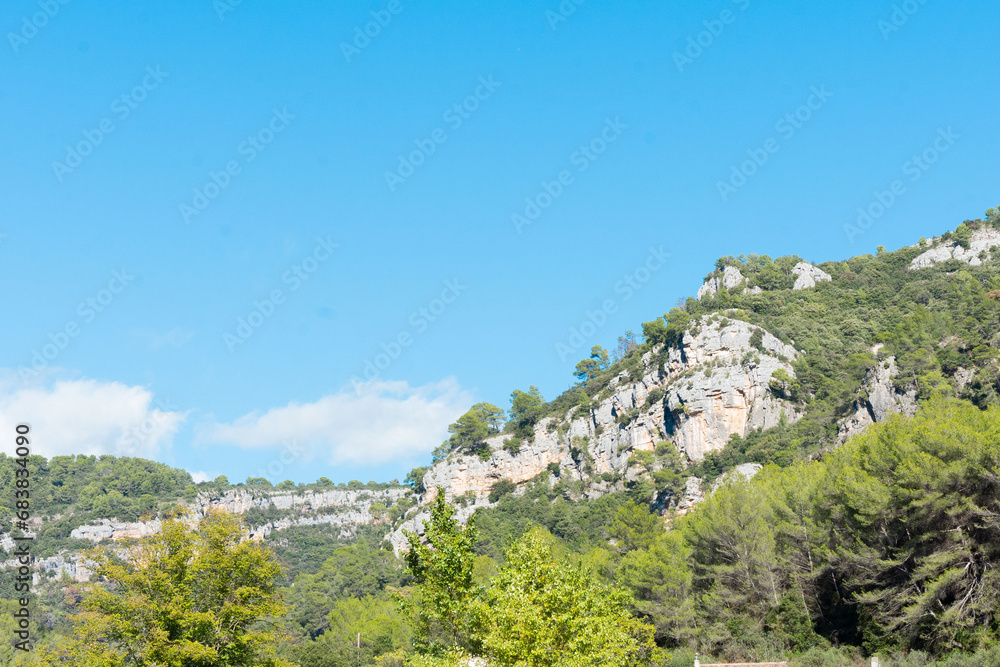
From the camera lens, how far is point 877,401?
7656 cm

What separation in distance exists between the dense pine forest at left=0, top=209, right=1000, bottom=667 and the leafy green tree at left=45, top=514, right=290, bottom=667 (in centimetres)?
7

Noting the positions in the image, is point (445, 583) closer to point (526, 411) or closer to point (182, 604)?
point (182, 604)

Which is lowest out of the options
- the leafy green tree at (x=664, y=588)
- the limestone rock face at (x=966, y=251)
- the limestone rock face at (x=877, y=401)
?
the leafy green tree at (x=664, y=588)

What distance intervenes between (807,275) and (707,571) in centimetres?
9749

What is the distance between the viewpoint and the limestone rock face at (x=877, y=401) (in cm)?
Answer: 7450

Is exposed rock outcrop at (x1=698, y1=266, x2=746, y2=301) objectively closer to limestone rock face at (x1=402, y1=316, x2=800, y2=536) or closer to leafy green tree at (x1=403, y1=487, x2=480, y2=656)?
limestone rock face at (x1=402, y1=316, x2=800, y2=536)

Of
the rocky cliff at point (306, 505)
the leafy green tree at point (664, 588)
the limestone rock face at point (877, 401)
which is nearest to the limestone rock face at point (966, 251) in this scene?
the limestone rock face at point (877, 401)

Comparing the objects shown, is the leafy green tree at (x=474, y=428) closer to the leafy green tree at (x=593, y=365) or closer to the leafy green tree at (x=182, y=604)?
the leafy green tree at (x=593, y=365)

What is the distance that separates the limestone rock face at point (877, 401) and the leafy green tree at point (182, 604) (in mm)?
64329

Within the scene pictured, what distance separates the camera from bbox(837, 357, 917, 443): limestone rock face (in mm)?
74500

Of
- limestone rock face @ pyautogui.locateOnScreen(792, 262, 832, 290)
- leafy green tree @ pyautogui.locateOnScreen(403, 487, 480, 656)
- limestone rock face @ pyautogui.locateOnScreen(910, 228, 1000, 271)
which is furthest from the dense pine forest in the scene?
limestone rock face @ pyautogui.locateOnScreen(792, 262, 832, 290)

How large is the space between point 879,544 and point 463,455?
97.0m

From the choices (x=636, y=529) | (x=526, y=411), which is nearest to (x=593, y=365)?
(x=526, y=411)

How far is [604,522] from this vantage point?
8819cm
